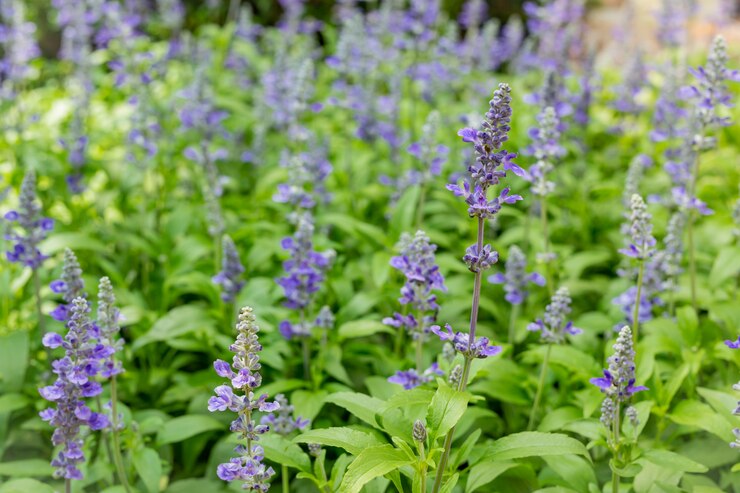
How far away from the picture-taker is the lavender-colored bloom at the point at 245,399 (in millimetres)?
3293

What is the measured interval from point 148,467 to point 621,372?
98.4 inches

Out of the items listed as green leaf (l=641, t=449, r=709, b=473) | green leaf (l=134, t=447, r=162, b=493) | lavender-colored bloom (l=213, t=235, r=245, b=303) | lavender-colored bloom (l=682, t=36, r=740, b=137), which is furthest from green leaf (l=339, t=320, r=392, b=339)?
lavender-colored bloom (l=682, t=36, r=740, b=137)

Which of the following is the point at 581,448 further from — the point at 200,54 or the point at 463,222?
the point at 200,54

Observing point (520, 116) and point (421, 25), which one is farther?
point (520, 116)

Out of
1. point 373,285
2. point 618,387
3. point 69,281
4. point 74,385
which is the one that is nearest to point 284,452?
point 74,385

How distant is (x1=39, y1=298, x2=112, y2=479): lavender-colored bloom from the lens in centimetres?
376

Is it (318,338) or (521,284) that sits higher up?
(521,284)

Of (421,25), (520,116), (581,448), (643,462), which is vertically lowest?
(643,462)

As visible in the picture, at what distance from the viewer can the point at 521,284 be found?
17.5ft

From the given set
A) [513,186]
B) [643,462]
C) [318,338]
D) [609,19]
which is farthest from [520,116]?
[609,19]

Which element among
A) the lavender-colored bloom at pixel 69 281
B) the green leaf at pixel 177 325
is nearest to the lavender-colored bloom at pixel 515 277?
the green leaf at pixel 177 325

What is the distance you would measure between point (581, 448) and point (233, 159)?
6.04 metres

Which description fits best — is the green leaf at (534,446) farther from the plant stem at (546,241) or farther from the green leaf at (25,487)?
the green leaf at (25,487)

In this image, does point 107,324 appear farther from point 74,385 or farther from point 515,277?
point 515,277
